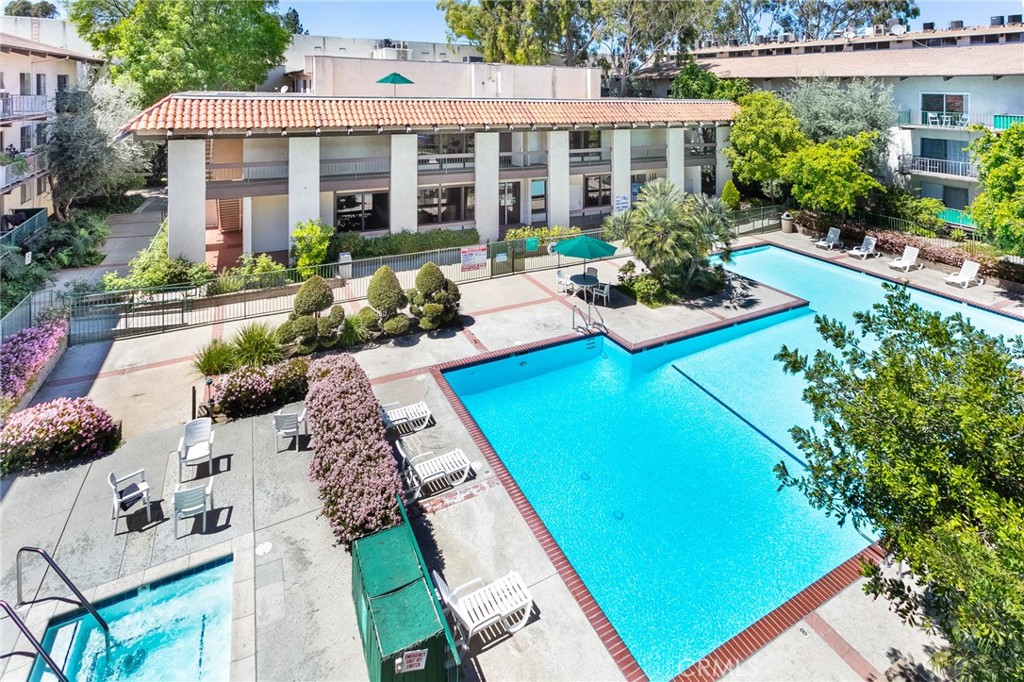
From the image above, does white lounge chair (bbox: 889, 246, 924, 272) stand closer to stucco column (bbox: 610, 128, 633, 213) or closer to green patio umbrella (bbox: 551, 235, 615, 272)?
stucco column (bbox: 610, 128, 633, 213)

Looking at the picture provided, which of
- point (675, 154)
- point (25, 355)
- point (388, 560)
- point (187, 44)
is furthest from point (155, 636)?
point (187, 44)

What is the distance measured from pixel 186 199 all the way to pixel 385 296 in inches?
439

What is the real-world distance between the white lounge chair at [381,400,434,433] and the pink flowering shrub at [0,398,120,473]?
6.30 meters

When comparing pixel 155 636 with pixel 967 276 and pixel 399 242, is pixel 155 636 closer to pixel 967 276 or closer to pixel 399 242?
pixel 399 242

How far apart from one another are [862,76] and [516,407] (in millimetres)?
32106

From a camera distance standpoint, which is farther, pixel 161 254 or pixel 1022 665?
pixel 161 254

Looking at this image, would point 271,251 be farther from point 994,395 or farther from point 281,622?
point 994,395

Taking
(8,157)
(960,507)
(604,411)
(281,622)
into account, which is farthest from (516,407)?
(8,157)

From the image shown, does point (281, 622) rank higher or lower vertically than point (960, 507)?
lower

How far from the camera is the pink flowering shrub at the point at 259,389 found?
14.2m

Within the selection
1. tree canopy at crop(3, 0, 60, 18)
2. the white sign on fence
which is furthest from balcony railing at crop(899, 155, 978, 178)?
tree canopy at crop(3, 0, 60, 18)

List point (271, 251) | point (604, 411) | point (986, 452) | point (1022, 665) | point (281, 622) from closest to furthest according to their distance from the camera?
point (1022, 665) < point (986, 452) < point (281, 622) < point (604, 411) < point (271, 251)

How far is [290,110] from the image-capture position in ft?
80.5

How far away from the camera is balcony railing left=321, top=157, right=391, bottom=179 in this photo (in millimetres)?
26578
